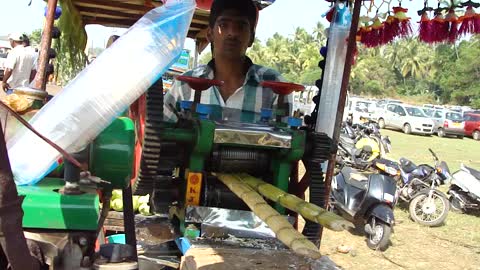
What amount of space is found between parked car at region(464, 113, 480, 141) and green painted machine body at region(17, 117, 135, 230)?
2349cm

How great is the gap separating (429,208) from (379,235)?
1475 mm

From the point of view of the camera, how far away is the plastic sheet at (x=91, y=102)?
1.17m

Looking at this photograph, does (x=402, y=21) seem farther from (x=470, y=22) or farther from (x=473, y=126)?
(x=473, y=126)

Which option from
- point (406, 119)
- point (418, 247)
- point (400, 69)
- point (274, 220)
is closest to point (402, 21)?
point (274, 220)

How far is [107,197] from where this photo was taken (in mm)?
1555

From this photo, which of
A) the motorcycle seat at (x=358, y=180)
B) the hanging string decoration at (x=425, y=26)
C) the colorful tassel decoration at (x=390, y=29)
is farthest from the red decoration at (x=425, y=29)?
the motorcycle seat at (x=358, y=180)

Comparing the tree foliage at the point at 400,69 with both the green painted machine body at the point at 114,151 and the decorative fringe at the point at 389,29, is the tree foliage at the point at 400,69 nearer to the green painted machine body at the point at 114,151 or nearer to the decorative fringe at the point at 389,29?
the decorative fringe at the point at 389,29

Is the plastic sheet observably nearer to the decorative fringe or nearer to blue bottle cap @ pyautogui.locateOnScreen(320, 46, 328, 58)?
blue bottle cap @ pyautogui.locateOnScreen(320, 46, 328, 58)

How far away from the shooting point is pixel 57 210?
3.83ft

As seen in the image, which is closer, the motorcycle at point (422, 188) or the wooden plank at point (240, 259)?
the wooden plank at point (240, 259)

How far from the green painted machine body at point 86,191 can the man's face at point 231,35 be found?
44.8 inches

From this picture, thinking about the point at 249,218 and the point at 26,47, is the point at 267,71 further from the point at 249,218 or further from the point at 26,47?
the point at 26,47

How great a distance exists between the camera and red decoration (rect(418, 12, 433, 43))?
2.62 m

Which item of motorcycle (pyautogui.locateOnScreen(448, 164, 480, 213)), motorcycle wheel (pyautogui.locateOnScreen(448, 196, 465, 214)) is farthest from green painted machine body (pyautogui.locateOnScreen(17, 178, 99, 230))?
motorcycle wheel (pyautogui.locateOnScreen(448, 196, 465, 214))
